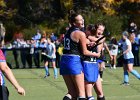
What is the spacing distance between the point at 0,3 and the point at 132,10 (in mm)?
10590

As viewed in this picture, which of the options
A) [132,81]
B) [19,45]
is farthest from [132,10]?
[132,81]

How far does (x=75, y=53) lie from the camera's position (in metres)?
10.5

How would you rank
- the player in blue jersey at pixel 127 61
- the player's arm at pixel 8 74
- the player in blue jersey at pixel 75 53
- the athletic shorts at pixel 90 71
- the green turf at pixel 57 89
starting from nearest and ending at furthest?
the player's arm at pixel 8 74 → the player in blue jersey at pixel 75 53 → the athletic shorts at pixel 90 71 → the green turf at pixel 57 89 → the player in blue jersey at pixel 127 61

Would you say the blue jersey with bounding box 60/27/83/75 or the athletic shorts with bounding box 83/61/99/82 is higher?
the blue jersey with bounding box 60/27/83/75

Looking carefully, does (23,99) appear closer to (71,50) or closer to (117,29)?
(71,50)

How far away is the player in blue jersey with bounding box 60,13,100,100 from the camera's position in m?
10.3

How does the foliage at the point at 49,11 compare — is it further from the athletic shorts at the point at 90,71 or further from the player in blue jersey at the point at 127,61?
the athletic shorts at the point at 90,71

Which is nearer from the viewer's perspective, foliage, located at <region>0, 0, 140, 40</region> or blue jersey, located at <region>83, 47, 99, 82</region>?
blue jersey, located at <region>83, 47, 99, 82</region>

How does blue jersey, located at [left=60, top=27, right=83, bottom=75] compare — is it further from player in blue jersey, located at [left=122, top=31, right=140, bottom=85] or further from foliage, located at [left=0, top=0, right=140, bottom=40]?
foliage, located at [left=0, top=0, right=140, bottom=40]

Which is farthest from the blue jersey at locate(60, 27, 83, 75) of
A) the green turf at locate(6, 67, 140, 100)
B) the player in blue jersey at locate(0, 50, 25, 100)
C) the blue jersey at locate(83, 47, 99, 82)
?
the green turf at locate(6, 67, 140, 100)

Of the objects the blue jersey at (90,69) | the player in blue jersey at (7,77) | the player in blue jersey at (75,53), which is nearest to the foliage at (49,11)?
the blue jersey at (90,69)

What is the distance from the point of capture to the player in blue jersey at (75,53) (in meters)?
10.3

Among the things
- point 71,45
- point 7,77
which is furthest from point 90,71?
point 7,77

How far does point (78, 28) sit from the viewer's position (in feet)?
34.0
